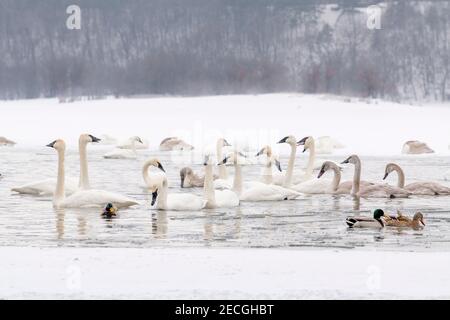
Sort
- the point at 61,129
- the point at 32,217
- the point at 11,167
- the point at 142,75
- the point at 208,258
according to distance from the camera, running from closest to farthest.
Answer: the point at 208,258
the point at 32,217
the point at 11,167
the point at 61,129
the point at 142,75

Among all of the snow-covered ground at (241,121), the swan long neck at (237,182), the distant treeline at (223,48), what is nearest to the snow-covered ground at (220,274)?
the swan long neck at (237,182)

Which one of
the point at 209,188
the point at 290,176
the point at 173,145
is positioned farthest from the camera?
the point at 173,145

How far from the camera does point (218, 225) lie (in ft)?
40.2

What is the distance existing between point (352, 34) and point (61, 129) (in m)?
40.6

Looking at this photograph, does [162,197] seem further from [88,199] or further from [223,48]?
[223,48]

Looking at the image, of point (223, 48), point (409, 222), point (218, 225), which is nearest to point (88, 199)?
point (218, 225)

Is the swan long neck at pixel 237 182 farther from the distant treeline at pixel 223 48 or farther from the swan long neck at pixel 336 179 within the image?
the distant treeline at pixel 223 48

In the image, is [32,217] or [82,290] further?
[32,217]

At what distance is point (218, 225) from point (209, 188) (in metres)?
1.53

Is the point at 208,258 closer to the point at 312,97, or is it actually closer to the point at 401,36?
the point at 312,97

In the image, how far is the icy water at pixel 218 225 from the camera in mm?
10844

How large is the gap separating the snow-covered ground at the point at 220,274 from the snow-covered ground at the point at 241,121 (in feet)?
50.7

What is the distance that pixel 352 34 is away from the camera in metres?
70.4

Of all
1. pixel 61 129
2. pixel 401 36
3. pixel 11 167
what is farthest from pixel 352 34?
pixel 11 167
